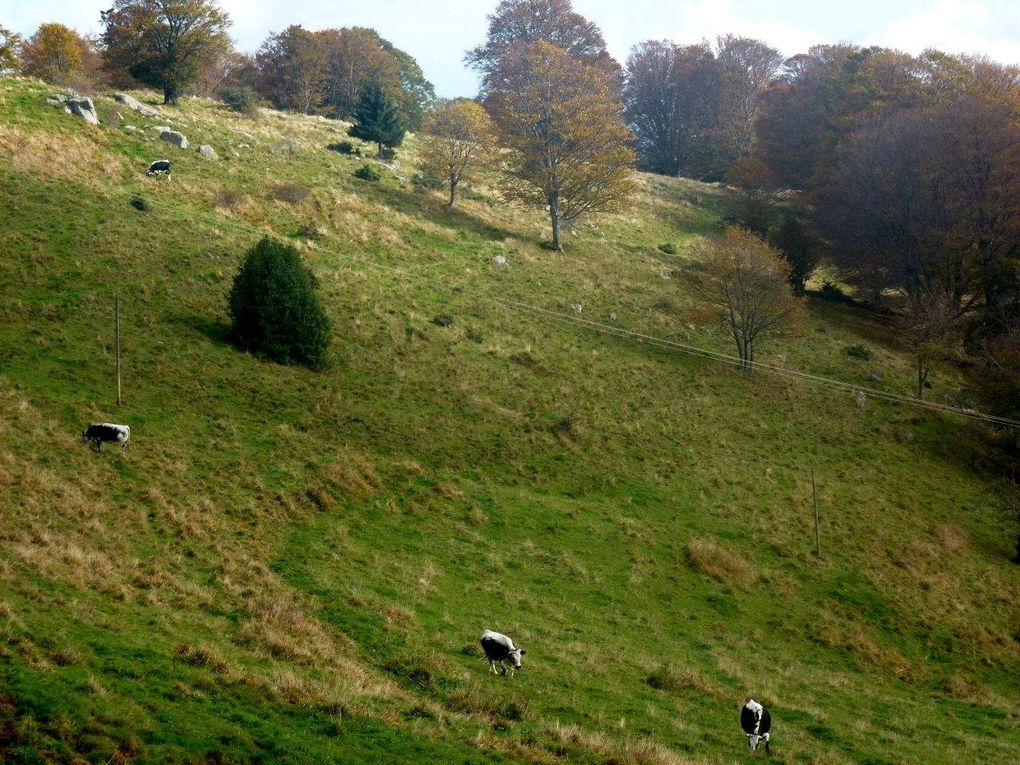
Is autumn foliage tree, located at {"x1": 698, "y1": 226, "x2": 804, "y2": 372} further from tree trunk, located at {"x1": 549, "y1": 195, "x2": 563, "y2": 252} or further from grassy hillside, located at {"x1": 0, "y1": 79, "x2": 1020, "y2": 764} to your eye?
tree trunk, located at {"x1": 549, "y1": 195, "x2": 563, "y2": 252}

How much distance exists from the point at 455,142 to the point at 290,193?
16.7m

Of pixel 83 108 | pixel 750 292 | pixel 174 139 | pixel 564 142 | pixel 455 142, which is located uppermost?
pixel 564 142

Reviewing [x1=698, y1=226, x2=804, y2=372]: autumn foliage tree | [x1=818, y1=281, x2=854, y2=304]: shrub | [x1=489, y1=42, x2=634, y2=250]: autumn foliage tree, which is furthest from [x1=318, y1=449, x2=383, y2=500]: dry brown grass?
[x1=818, y1=281, x2=854, y2=304]: shrub

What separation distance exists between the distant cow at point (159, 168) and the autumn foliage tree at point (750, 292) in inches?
1316

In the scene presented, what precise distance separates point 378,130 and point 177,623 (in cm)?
6687

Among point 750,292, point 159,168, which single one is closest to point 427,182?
point 159,168

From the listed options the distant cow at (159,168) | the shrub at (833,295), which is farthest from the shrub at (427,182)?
the shrub at (833,295)

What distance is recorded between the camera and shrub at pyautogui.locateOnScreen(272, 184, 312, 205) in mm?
55125

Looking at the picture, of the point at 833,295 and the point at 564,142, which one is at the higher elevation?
the point at 564,142

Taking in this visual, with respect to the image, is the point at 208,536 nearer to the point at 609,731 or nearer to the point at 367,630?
the point at 367,630

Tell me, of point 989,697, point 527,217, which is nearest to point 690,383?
point 989,697

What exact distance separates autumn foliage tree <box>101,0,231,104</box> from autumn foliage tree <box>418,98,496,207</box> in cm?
2070

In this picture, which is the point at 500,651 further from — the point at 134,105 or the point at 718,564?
the point at 134,105

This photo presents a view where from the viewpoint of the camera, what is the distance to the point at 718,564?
3062 centimetres
